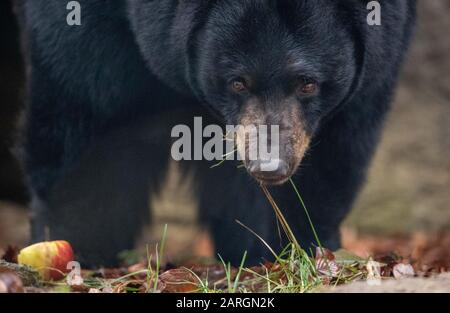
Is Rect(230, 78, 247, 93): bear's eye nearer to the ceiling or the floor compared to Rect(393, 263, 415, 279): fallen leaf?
nearer to the ceiling

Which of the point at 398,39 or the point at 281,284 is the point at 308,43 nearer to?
the point at 398,39

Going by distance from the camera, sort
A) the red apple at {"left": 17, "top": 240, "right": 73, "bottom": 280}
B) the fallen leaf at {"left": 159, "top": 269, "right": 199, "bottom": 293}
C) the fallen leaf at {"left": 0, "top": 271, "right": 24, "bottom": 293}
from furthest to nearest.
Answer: the red apple at {"left": 17, "top": 240, "right": 73, "bottom": 280}
the fallen leaf at {"left": 159, "top": 269, "right": 199, "bottom": 293}
the fallen leaf at {"left": 0, "top": 271, "right": 24, "bottom": 293}

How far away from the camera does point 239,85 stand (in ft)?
16.6

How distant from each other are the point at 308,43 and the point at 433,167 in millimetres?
5183

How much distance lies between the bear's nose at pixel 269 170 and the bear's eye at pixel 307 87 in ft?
1.52

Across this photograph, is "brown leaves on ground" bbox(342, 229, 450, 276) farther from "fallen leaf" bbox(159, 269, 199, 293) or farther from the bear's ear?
"fallen leaf" bbox(159, 269, 199, 293)

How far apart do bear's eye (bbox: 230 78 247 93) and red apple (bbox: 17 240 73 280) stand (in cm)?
132

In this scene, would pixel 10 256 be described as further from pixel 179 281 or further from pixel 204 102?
pixel 204 102

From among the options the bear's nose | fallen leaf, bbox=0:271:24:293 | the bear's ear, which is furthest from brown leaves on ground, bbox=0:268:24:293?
the bear's ear

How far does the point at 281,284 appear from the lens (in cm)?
451

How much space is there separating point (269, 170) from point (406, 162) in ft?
17.8

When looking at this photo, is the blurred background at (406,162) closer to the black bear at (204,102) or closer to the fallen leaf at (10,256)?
the black bear at (204,102)

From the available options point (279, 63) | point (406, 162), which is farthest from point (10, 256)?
point (406, 162)

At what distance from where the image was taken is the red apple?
4.67 m
